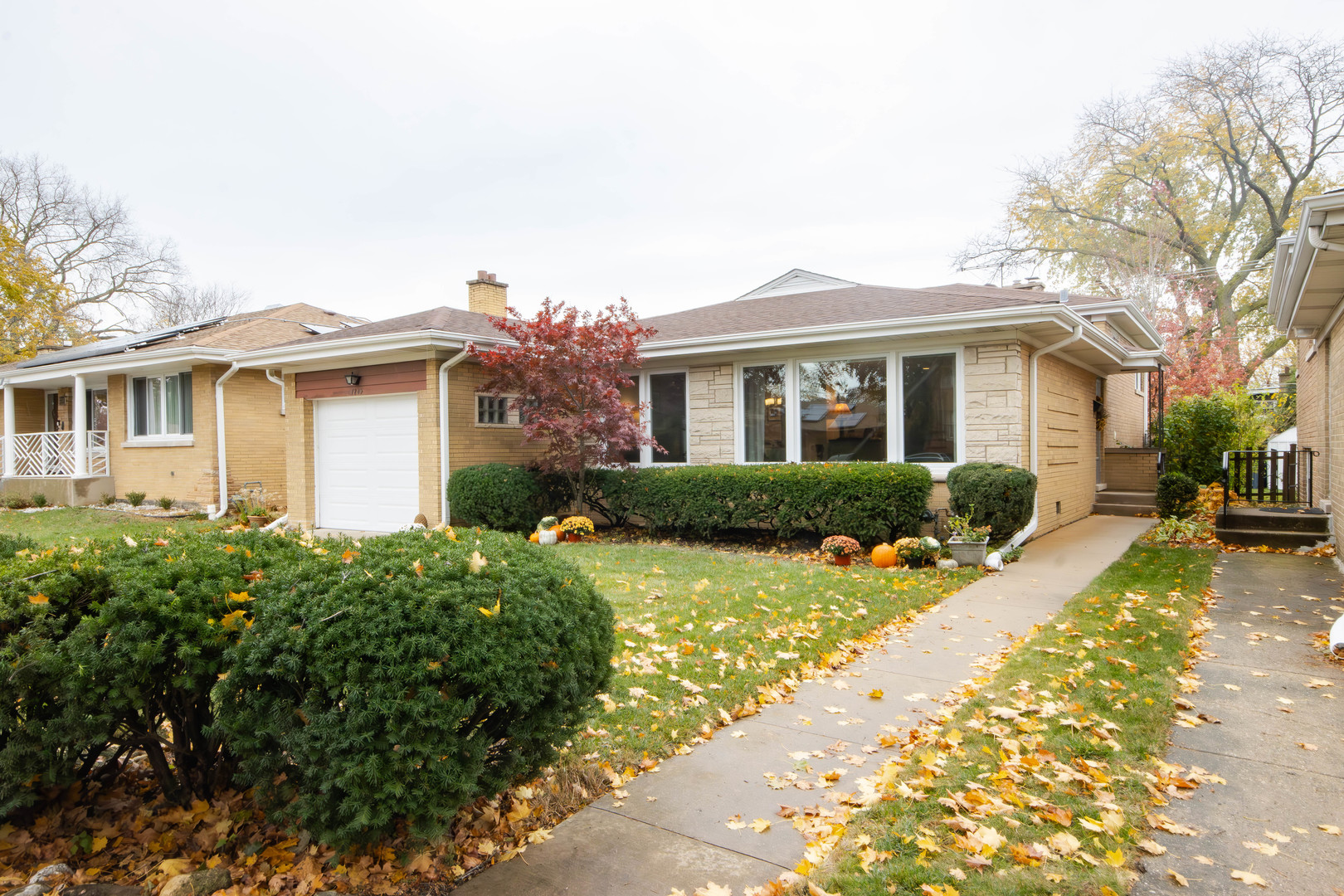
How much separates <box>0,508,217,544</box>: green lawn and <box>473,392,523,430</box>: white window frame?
443 centimetres

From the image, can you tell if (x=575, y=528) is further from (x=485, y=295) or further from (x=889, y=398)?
(x=485, y=295)

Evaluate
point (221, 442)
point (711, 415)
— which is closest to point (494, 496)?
point (711, 415)

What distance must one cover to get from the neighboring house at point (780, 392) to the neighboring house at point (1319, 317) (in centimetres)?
210

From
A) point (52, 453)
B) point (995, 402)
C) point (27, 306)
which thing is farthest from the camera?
point (27, 306)

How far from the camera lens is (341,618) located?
2.39 metres

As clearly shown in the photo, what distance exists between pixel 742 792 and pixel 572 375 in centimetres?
801

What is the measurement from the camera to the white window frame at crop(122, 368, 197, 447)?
15.5m

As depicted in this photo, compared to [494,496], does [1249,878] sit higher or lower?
lower

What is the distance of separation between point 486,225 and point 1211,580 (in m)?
23.0

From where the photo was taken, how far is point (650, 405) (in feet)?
39.0

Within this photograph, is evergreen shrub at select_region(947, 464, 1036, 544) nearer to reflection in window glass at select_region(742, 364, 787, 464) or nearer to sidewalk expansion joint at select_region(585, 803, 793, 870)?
reflection in window glass at select_region(742, 364, 787, 464)

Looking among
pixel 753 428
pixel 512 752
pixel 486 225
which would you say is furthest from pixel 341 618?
pixel 486 225

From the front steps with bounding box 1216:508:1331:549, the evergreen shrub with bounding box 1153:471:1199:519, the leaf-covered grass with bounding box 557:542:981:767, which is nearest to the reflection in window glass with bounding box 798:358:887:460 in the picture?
the leaf-covered grass with bounding box 557:542:981:767

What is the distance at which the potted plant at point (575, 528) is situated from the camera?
416 inches
